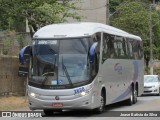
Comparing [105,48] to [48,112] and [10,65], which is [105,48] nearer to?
[48,112]

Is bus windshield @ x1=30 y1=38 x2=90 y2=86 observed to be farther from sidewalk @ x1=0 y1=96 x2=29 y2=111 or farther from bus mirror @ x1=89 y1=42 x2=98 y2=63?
sidewalk @ x1=0 y1=96 x2=29 y2=111

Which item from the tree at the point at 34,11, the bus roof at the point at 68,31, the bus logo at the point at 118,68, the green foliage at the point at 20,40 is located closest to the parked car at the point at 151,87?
the tree at the point at 34,11

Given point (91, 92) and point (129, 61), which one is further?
point (129, 61)

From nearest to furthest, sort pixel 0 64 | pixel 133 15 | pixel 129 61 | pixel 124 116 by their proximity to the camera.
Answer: pixel 124 116 < pixel 129 61 < pixel 0 64 < pixel 133 15

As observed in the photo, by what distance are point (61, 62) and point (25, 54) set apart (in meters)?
1.59

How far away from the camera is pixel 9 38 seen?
27.9 meters

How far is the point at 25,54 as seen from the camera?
1786 cm

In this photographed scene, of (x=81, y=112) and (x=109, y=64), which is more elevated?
(x=109, y=64)

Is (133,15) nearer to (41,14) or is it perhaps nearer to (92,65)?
(41,14)

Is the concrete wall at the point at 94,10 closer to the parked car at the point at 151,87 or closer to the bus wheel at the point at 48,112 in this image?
the parked car at the point at 151,87

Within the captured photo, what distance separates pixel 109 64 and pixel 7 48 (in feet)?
33.6

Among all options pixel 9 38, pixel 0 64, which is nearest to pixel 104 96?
pixel 0 64

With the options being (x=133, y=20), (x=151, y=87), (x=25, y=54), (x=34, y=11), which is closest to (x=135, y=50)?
(x=151, y=87)

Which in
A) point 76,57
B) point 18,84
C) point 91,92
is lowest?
point 18,84
